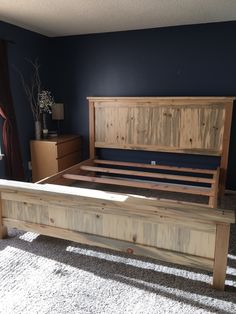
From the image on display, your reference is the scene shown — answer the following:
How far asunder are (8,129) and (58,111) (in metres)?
0.97

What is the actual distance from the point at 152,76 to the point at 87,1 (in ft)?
4.86

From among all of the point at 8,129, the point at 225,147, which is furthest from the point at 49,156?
the point at 225,147

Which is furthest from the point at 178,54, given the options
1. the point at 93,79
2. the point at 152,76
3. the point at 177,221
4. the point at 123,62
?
the point at 177,221

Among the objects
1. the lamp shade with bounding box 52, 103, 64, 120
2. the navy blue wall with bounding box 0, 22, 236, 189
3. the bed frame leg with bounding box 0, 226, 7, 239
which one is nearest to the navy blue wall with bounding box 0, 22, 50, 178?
the navy blue wall with bounding box 0, 22, 236, 189

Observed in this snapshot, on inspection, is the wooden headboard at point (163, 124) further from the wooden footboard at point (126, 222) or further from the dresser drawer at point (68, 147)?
the wooden footboard at point (126, 222)

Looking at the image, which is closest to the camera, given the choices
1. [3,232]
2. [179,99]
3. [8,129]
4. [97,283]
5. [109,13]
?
[97,283]

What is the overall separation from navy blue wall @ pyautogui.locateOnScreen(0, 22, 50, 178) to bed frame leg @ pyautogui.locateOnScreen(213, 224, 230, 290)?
9.42ft

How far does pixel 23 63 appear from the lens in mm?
3799

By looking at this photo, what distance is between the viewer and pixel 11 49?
356 cm

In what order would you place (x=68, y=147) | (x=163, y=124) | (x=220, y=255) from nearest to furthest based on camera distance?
(x=220, y=255) < (x=163, y=124) < (x=68, y=147)

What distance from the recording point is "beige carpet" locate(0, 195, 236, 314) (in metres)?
1.71

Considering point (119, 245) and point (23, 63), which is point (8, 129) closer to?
point (23, 63)

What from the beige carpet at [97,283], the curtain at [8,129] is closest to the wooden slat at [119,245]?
the beige carpet at [97,283]

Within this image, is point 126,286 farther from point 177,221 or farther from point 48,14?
point 48,14
